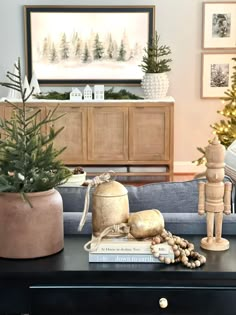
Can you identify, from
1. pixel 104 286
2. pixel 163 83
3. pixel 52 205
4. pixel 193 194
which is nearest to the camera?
pixel 104 286

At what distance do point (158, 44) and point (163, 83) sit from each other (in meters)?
0.60

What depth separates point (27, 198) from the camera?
1.60m

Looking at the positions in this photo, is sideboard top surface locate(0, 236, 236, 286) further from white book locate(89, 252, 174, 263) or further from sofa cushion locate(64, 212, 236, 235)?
sofa cushion locate(64, 212, 236, 235)

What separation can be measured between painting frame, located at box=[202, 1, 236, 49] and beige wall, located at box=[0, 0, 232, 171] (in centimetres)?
8

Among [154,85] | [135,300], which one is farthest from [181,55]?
[135,300]

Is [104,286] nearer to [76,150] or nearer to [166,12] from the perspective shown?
[76,150]

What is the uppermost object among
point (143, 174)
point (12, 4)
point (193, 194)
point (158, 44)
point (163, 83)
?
point (12, 4)

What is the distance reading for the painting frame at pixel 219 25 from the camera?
6.17 metres

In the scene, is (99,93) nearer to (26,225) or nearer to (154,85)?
(154,85)

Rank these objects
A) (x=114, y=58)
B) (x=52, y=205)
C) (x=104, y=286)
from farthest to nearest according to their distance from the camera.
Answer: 1. (x=114, y=58)
2. (x=52, y=205)
3. (x=104, y=286)

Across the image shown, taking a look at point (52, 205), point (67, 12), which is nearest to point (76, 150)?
point (67, 12)

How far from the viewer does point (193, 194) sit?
7.29 feet

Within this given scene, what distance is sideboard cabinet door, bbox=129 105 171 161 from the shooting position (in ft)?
19.2

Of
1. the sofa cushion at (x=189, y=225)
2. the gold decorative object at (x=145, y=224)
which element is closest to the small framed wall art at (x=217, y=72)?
the sofa cushion at (x=189, y=225)
